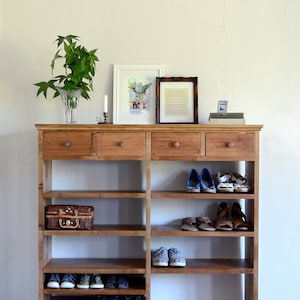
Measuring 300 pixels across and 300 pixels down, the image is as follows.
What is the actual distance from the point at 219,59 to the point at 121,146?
0.95m

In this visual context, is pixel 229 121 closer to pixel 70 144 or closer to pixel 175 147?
pixel 175 147

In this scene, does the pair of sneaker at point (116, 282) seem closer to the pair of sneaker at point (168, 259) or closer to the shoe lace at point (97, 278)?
the shoe lace at point (97, 278)

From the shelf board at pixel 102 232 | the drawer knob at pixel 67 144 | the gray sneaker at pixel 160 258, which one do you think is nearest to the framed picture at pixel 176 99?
the drawer knob at pixel 67 144

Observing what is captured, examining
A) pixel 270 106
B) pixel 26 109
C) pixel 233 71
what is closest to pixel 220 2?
pixel 233 71

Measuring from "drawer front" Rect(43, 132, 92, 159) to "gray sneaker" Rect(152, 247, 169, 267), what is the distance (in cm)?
77

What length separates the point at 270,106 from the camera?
2502 millimetres

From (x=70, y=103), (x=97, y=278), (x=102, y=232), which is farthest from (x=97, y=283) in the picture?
(x=70, y=103)

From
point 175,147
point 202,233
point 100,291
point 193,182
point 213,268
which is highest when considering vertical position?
point 175,147

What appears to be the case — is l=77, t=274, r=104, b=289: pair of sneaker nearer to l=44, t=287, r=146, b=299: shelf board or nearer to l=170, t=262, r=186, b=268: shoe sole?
l=44, t=287, r=146, b=299: shelf board

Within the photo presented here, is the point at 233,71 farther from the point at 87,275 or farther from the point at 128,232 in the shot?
the point at 87,275

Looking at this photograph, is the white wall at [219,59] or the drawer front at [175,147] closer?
the drawer front at [175,147]

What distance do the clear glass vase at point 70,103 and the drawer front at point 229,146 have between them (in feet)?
2.75

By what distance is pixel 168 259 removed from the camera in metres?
2.26

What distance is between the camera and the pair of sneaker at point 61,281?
2186 mm
